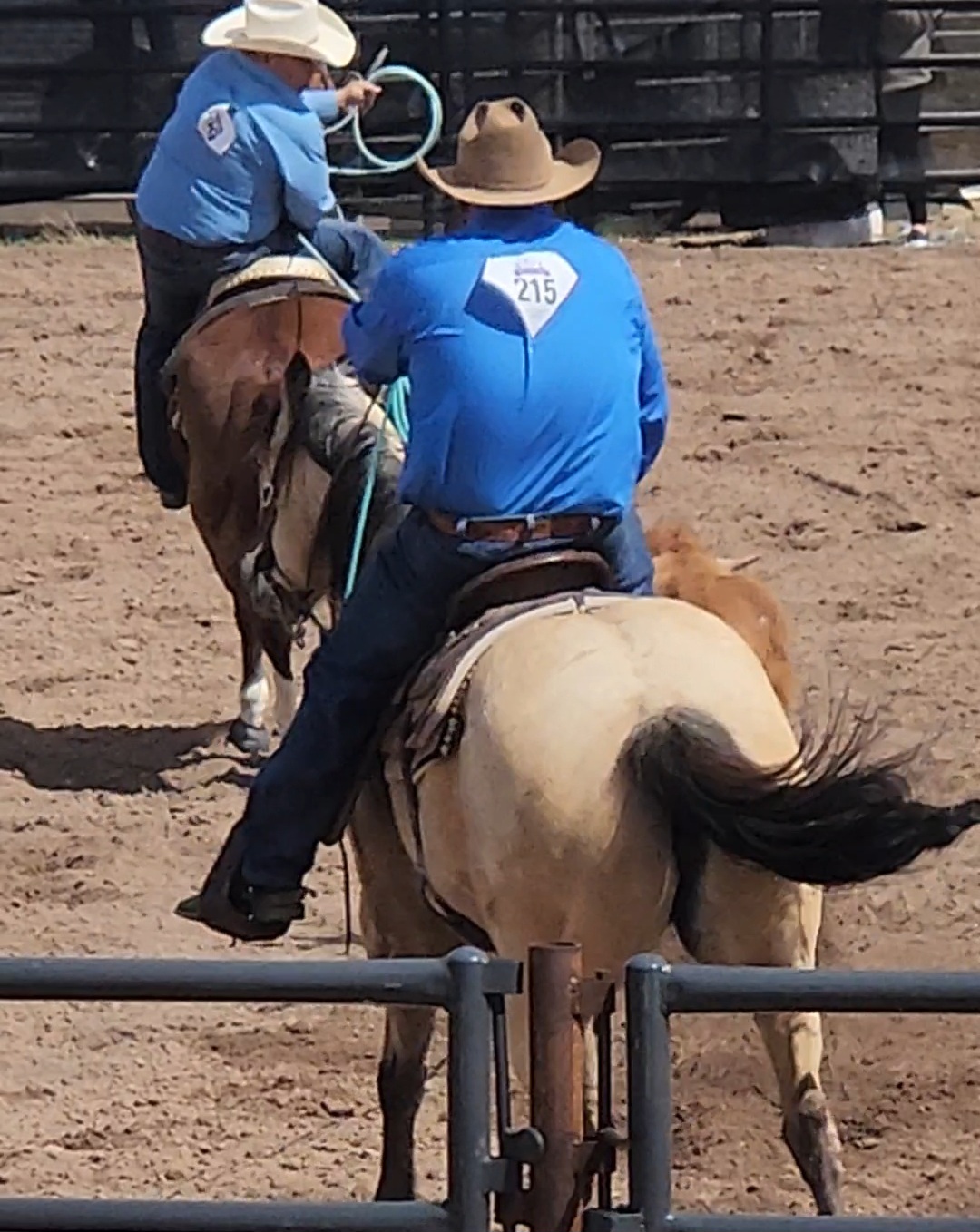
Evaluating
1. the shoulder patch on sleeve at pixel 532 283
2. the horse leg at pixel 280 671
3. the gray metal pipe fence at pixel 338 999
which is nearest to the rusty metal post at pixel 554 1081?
the gray metal pipe fence at pixel 338 999

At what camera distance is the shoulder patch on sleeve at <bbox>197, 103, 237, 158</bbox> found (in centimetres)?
667

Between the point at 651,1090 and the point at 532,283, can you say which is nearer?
the point at 651,1090

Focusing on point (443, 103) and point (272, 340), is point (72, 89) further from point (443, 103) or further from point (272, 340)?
point (272, 340)

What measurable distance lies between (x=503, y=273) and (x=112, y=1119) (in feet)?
6.50

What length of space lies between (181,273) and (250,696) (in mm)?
1206

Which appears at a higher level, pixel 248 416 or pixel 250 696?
pixel 248 416

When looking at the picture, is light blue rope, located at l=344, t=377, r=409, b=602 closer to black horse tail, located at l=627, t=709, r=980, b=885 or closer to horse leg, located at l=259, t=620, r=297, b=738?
black horse tail, located at l=627, t=709, r=980, b=885

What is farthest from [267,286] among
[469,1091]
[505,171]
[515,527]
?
[469,1091]

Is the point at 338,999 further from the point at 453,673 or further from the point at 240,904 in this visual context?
the point at 240,904

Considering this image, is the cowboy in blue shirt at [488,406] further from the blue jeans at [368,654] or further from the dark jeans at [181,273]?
the dark jeans at [181,273]

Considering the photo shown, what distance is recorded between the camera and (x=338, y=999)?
9.15 feet

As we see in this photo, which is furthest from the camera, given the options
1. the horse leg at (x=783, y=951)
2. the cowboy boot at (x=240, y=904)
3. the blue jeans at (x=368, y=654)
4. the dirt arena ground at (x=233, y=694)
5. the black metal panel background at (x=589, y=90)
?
the black metal panel background at (x=589, y=90)

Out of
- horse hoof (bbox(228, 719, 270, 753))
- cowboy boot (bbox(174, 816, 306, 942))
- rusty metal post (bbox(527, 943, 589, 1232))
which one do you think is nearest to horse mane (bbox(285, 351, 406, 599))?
cowboy boot (bbox(174, 816, 306, 942))

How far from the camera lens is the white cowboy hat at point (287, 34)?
6734mm
